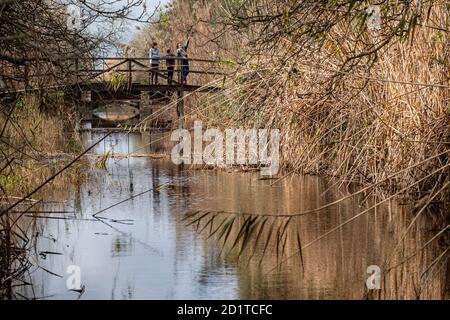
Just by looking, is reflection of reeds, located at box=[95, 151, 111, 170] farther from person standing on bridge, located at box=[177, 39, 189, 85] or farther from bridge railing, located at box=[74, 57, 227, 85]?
person standing on bridge, located at box=[177, 39, 189, 85]

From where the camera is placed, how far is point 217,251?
29.9 feet

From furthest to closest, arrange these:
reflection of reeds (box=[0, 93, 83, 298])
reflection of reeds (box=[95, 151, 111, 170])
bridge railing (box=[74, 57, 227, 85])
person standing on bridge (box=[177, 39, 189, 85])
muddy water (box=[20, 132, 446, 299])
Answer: person standing on bridge (box=[177, 39, 189, 85]), reflection of reeds (box=[95, 151, 111, 170]), bridge railing (box=[74, 57, 227, 85]), reflection of reeds (box=[0, 93, 83, 298]), muddy water (box=[20, 132, 446, 299])

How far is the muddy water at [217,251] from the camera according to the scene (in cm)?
775

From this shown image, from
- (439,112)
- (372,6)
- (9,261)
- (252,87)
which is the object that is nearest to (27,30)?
(9,261)

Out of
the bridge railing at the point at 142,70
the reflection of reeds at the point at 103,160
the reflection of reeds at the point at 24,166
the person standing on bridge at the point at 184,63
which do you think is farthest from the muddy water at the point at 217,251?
the person standing on bridge at the point at 184,63

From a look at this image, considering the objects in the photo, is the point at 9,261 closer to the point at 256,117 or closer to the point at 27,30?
the point at 27,30

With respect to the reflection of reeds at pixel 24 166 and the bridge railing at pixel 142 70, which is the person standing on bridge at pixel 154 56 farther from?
the reflection of reeds at pixel 24 166

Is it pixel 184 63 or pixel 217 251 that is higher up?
pixel 184 63

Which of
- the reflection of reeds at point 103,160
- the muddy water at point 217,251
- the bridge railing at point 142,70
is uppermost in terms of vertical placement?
the bridge railing at point 142,70

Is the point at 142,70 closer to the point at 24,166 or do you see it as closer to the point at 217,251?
the point at 24,166

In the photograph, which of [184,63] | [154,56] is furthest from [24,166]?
[154,56]

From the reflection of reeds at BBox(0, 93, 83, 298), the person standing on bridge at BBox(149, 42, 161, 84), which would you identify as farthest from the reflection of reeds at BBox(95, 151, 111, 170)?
the person standing on bridge at BBox(149, 42, 161, 84)

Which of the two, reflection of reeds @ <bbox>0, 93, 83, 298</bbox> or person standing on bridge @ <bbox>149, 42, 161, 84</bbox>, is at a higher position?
person standing on bridge @ <bbox>149, 42, 161, 84</bbox>

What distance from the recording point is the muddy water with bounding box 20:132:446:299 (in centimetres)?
775
